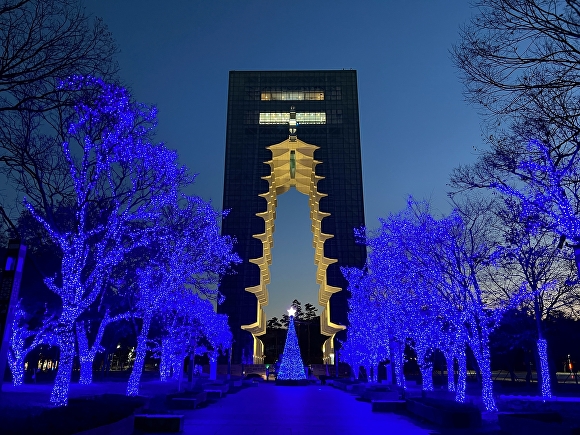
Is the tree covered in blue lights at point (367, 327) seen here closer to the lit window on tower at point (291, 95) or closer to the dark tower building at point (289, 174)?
the dark tower building at point (289, 174)

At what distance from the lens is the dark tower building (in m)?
69.4

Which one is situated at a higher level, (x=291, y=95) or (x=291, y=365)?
(x=291, y=95)

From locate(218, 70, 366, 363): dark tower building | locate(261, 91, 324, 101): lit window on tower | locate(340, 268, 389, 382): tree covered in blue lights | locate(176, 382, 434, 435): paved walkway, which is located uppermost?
locate(261, 91, 324, 101): lit window on tower

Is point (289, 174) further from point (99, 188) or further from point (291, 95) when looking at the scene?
point (99, 188)

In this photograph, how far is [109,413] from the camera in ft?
30.4

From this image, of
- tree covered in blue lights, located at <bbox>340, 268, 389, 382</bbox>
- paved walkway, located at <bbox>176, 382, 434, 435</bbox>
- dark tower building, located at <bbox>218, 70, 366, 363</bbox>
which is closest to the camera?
paved walkway, located at <bbox>176, 382, 434, 435</bbox>

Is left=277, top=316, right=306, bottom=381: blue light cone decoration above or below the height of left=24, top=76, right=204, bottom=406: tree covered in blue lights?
below

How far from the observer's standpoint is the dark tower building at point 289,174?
6938 cm

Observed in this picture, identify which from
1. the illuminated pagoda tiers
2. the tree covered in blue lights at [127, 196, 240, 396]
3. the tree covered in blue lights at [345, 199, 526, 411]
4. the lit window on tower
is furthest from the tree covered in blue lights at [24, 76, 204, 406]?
the lit window on tower

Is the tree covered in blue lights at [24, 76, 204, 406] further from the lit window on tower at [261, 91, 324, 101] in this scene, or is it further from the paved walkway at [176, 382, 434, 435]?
the lit window on tower at [261, 91, 324, 101]

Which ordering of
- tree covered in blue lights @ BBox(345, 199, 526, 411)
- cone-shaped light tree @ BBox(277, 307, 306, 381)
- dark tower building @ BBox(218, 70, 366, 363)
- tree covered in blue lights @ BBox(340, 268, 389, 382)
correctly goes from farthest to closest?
1. dark tower building @ BBox(218, 70, 366, 363)
2. cone-shaped light tree @ BBox(277, 307, 306, 381)
3. tree covered in blue lights @ BBox(340, 268, 389, 382)
4. tree covered in blue lights @ BBox(345, 199, 526, 411)

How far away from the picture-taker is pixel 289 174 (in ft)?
261

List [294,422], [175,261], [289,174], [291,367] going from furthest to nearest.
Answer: [289,174], [291,367], [175,261], [294,422]


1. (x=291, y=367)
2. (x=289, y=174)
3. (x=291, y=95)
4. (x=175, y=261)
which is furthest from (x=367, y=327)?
(x=291, y=95)
